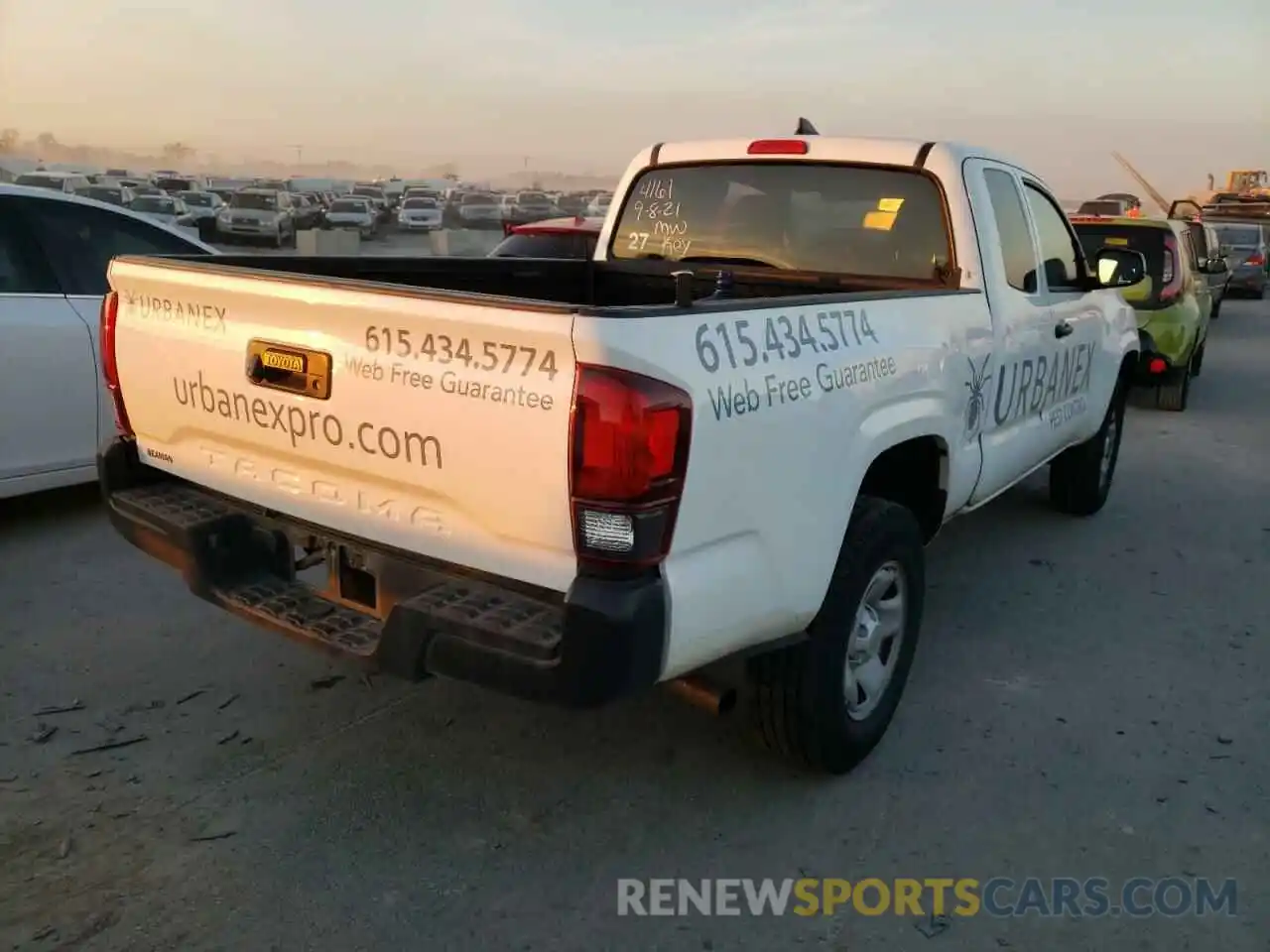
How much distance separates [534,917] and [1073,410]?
3.96 meters

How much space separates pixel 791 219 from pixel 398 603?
8.75ft

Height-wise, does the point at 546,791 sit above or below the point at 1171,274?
below

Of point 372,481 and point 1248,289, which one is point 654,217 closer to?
point 372,481

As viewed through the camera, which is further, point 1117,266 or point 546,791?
point 1117,266

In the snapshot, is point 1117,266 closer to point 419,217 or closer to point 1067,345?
point 1067,345

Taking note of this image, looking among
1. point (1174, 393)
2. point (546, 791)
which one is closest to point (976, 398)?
point (546, 791)

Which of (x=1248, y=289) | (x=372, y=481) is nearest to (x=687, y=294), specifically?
(x=372, y=481)

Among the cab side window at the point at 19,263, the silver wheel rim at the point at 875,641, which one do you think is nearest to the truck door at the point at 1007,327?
the silver wheel rim at the point at 875,641

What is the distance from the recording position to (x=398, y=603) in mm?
2676

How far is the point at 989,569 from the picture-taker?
553cm

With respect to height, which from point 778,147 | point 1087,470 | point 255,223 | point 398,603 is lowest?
point 255,223

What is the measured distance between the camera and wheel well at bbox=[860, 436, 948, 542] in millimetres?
3693

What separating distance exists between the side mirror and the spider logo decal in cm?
165

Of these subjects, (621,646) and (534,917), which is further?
(534,917)
